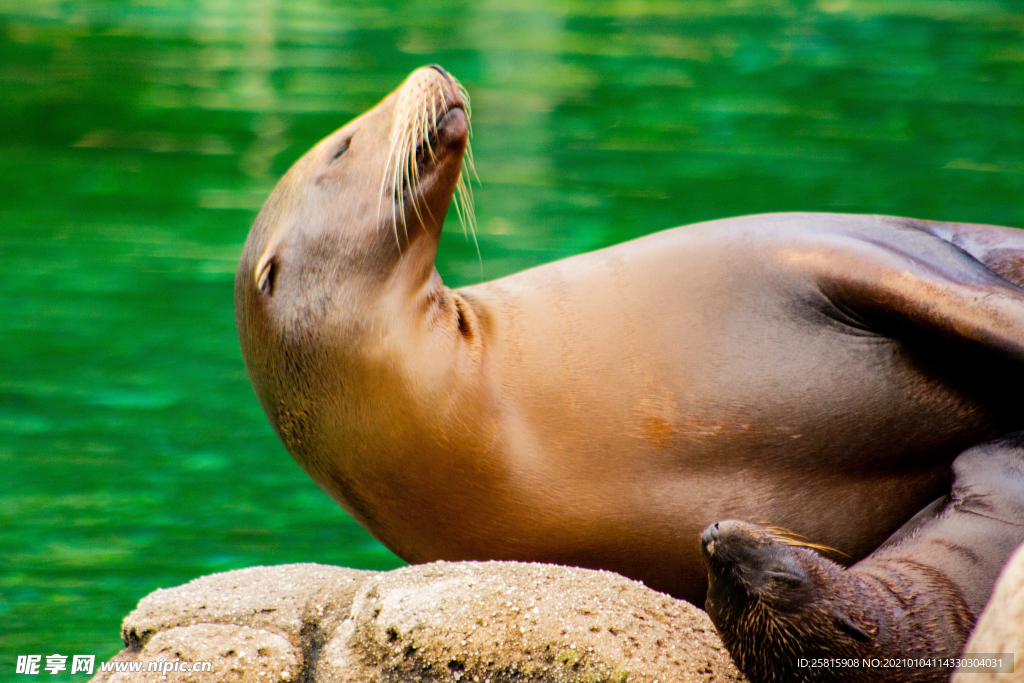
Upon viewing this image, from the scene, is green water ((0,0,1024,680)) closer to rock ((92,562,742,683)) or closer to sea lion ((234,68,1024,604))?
rock ((92,562,742,683))

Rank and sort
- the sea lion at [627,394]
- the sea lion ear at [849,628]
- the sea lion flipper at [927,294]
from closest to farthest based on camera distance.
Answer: the sea lion ear at [849,628], the sea lion flipper at [927,294], the sea lion at [627,394]

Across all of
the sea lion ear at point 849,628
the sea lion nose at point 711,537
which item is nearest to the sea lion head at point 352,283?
the sea lion nose at point 711,537

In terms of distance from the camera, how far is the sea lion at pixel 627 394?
292cm

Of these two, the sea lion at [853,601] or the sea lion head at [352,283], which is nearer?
the sea lion at [853,601]

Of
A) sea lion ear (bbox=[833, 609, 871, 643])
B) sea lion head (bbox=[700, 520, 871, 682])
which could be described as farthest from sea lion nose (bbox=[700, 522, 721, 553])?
sea lion ear (bbox=[833, 609, 871, 643])

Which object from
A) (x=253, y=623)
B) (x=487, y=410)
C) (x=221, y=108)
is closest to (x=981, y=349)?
(x=487, y=410)

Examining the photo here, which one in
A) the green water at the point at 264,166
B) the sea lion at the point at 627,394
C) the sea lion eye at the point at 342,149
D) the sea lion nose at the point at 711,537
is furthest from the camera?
the green water at the point at 264,166

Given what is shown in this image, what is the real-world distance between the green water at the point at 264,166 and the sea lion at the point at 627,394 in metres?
→ 1.40

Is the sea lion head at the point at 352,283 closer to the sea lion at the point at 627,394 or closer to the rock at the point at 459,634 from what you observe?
the sea lion at the point at 627,394

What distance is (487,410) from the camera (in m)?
2.97

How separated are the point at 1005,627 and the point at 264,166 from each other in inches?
324

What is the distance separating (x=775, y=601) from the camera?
95.5 inches

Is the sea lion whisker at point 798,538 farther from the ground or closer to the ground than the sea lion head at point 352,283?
closer to the ground

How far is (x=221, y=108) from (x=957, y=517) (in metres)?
9.95
